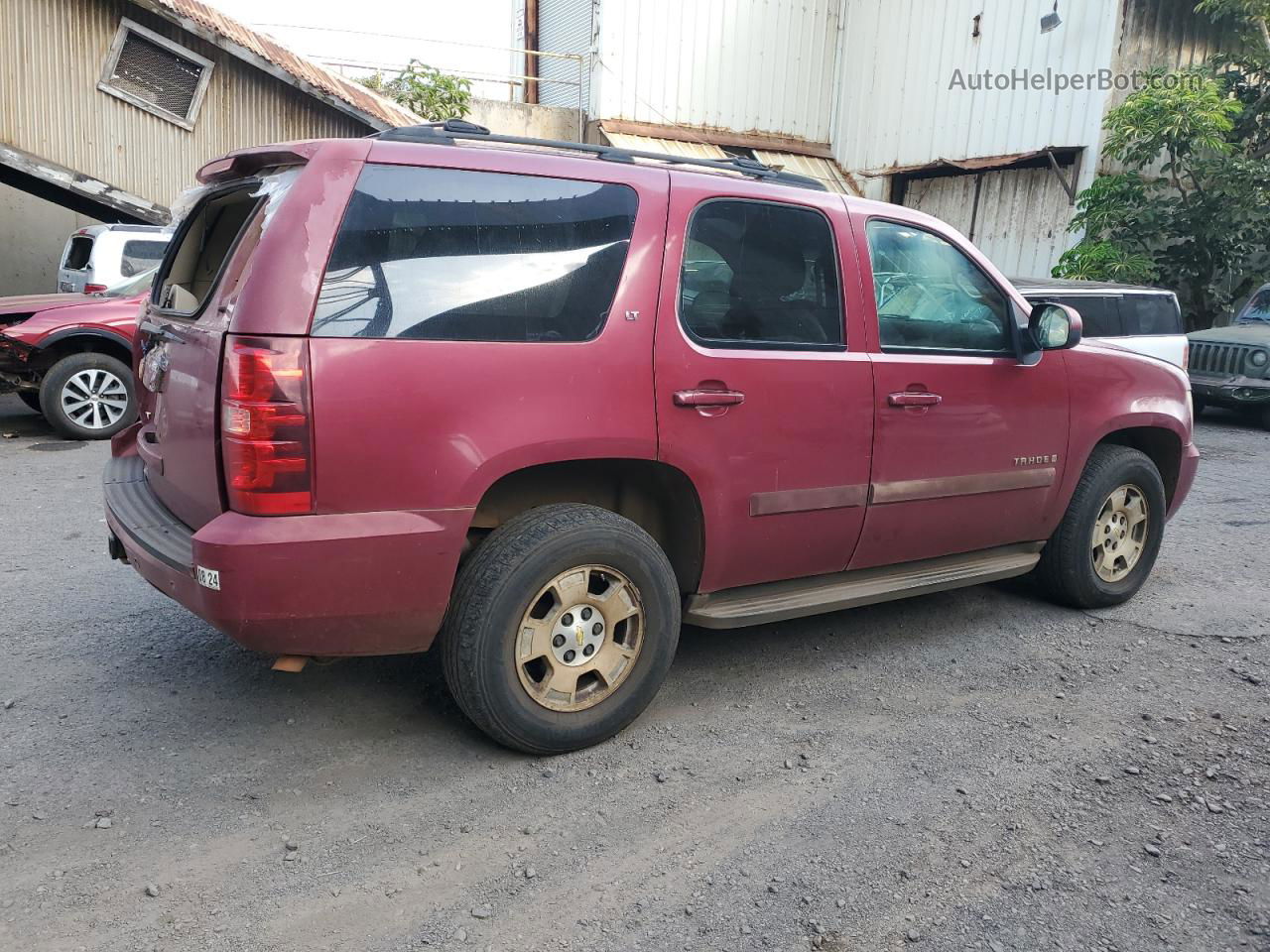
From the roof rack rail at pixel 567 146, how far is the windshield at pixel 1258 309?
431 inches

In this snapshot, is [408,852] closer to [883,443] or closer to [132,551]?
[132,551]

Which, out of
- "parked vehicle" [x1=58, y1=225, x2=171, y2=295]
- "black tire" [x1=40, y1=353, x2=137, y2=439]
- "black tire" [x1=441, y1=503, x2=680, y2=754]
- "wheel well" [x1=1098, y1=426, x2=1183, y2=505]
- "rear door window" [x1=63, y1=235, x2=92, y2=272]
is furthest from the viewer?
"rear door window" [x1=63, y1=235, x2=92, y2=272]

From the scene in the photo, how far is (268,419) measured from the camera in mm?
2619

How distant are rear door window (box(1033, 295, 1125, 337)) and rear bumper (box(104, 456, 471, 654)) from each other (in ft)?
25.0

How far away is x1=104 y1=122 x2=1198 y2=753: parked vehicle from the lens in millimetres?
2697

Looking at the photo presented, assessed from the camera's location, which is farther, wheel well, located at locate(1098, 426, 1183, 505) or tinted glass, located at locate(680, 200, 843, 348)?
wheel well, located at locate(1098, 426, 1183, 505)

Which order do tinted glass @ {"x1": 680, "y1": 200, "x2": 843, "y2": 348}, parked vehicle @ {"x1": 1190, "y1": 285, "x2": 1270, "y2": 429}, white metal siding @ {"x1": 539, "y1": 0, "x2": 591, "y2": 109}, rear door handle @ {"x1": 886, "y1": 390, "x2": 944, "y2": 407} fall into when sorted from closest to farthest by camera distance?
tinted glass @ {"x1": 680, "y1": 200, "x2": 843, "y2": 348} → rear door handle @ {"x1": 886, "y1": 390, "x2": 944, "y2": 407} → parked vehicle @ {"x1": 1190, "y1": 285, "x2": 1270, "y2": 429} → white metal siding @ {"x1": 539, "y1": 0, "x2": 591, "y2": 109}

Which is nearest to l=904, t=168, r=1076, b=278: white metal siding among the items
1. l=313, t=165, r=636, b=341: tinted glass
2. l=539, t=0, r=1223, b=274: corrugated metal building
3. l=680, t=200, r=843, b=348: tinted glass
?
l=539, t=0, r=1223, b=274: corrugated metal building

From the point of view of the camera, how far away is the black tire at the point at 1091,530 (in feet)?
14.9

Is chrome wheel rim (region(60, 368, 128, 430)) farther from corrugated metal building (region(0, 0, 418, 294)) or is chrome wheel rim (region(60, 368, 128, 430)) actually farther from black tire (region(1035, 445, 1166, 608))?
black tire (region(1035, 445, 1166, 608))

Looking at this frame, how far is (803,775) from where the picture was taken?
315 centimetres

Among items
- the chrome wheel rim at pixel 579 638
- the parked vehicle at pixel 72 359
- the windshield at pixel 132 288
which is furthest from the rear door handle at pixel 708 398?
the windshield at pixel 132 288

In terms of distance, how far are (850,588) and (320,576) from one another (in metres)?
2.07

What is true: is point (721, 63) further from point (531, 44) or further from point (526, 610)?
point (526, 610)
